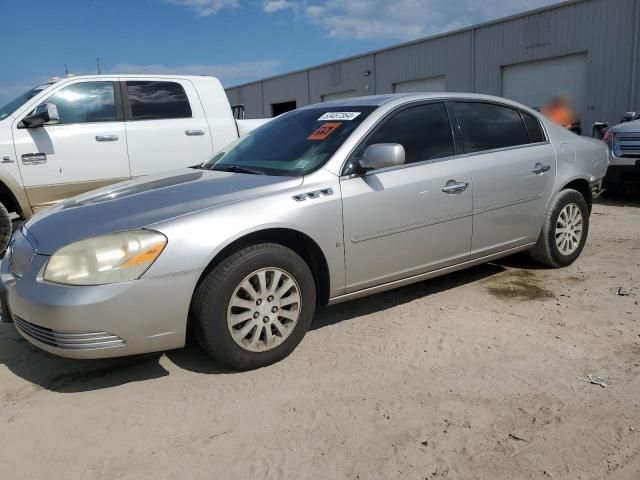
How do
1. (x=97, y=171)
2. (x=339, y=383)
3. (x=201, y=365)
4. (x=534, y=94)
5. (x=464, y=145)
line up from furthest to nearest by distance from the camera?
(x=534, y=94), (x=97, y=171), (x=464, y=145), (x=201, y=365), (x=339, y=383)

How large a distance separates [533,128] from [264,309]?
297 centimetres

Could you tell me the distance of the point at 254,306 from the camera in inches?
121

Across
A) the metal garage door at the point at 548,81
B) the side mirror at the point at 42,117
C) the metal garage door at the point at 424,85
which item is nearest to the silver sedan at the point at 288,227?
the side mirror at the point at 42,117

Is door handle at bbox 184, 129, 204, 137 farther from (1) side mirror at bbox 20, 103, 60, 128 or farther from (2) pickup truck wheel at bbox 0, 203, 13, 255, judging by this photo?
(2) pickup truck wheel at bbox 0, 203, 13, 255

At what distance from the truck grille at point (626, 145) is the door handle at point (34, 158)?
8.28 meters

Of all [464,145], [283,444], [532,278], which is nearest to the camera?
[283,444]

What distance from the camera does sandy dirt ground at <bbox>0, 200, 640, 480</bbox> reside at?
7.66 feet

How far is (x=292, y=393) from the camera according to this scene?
2.92 meters

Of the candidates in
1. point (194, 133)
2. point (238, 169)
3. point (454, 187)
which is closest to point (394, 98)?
point (454, 187)

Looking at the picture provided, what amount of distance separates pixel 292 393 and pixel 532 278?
107 inches

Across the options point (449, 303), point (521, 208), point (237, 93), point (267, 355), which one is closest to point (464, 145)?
point (521, 208)

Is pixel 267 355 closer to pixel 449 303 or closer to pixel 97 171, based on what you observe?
pixel 449 303

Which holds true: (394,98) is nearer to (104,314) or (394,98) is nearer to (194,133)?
(104,314)

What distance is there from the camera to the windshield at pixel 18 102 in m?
6.02
